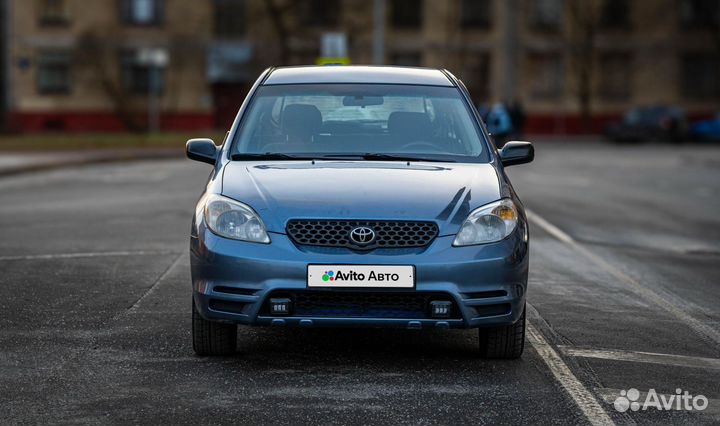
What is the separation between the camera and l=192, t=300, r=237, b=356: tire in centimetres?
730

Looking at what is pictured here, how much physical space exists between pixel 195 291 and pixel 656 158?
31992 millimetres

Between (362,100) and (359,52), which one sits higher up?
(362,100)

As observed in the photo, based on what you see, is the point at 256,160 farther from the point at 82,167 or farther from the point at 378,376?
the point at 82,167

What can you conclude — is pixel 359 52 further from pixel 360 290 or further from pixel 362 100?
pixel 360 290

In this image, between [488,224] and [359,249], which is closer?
[359,249]

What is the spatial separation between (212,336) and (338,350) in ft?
2.44

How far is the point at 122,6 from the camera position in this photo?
188 ft

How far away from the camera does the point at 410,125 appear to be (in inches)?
323

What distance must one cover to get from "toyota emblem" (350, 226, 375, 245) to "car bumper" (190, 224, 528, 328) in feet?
0.21

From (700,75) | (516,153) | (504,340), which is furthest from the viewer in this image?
(700,75)

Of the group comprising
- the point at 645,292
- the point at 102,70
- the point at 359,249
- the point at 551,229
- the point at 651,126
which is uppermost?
the point at 359,249

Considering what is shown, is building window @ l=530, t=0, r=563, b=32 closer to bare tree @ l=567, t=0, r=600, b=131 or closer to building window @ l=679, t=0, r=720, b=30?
bare tree @ l=567, t=0, r=600, b=131

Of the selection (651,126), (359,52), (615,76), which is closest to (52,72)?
(359,52)

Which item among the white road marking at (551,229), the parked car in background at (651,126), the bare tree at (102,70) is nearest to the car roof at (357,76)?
the white road marking at (551,229)
